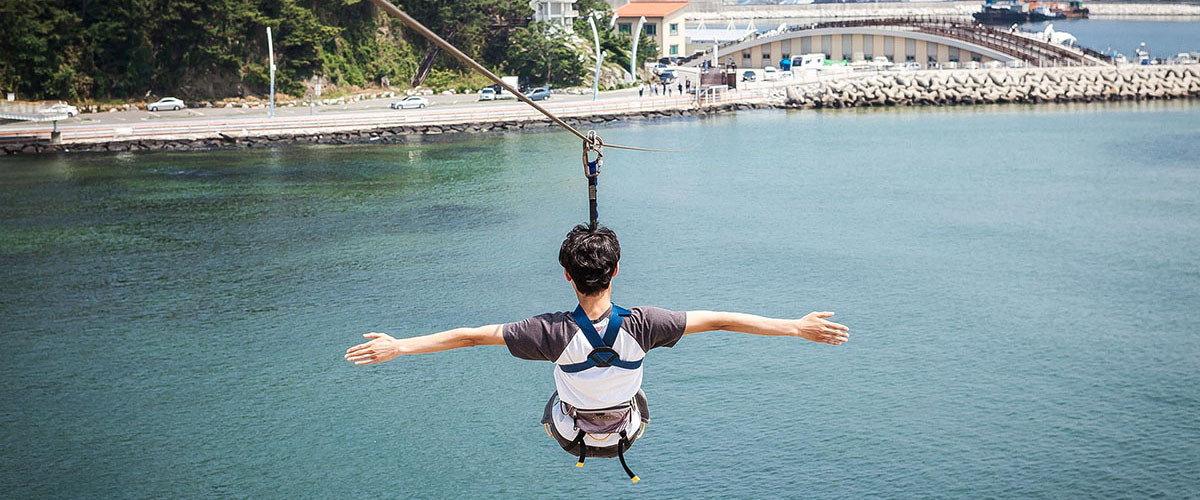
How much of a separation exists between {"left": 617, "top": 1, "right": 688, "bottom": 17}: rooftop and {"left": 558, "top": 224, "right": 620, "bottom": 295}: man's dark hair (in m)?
70.5

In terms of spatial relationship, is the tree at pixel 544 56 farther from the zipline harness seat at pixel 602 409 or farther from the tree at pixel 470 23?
the zipline harness seat at pixel 602 409

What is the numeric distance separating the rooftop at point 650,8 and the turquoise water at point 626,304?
35530 millimetres

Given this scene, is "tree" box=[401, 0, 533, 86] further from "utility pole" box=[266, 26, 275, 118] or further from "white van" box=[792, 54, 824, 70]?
"white van" box=[792, 54, 824, 70]

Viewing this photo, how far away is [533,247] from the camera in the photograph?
93.8 ft

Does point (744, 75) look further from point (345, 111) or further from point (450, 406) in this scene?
point (450, 406)

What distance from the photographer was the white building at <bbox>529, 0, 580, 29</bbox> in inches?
2480

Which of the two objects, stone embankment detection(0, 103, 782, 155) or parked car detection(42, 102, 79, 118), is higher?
parked car detection(42, 102, 79, 118)

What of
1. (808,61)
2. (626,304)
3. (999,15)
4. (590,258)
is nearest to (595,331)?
(590,258)

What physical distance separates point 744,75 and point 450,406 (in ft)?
180

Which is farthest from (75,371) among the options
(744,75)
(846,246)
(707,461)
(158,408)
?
(744,75)

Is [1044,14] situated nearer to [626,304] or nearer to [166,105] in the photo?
[166,105]

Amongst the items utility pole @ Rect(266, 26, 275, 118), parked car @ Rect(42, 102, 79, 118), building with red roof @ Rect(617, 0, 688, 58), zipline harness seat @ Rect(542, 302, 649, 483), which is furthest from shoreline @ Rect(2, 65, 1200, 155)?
zipline harness seat @ Rect(542, 302, 649, 483)

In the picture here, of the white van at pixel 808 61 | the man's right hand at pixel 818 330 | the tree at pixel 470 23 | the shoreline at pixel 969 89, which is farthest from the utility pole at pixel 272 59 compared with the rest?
the man's right hand at pixel 818 330

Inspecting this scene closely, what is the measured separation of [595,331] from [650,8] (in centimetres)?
7339
